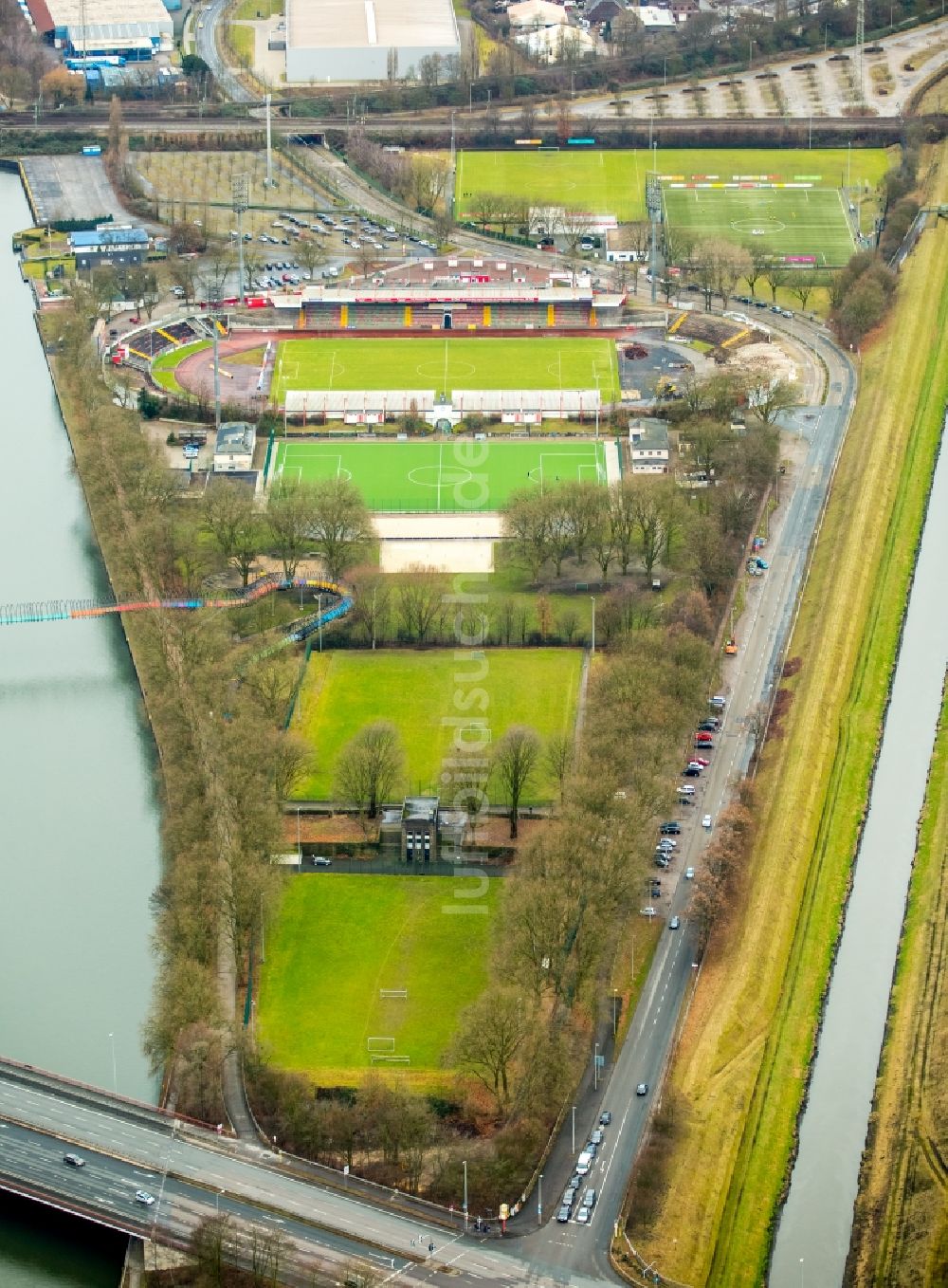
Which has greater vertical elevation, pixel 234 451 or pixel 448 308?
pixel 448 308

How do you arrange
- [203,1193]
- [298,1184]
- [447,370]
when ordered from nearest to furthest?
[203,1193]
[298,1184]
[447,370]

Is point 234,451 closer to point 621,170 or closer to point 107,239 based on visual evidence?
point 107,239

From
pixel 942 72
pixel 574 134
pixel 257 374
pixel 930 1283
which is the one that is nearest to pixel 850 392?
pixel 257 374

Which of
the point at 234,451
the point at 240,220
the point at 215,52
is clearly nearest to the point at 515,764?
the point at 234,451

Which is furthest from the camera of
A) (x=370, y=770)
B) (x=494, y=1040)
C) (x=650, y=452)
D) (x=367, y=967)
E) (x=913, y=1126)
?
(x=650, y=452)

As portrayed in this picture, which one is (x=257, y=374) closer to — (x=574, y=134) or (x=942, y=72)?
(x=574, y=134)
